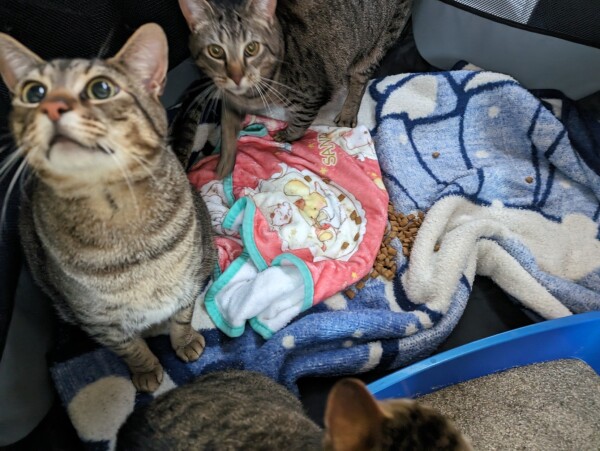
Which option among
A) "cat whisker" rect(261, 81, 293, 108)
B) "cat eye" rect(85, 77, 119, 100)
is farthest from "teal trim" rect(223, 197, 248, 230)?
"cat eye" rect(85, 77, 119, 100)

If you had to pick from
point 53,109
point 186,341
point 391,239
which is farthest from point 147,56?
point 391,239

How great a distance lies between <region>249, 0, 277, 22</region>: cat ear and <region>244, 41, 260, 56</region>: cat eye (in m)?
0.09

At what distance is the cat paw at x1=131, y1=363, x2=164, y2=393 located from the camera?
141 centimetres

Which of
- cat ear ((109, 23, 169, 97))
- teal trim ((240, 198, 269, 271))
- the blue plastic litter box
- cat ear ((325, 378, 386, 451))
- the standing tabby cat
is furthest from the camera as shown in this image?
teal trim ((240, 198, 269, 271))

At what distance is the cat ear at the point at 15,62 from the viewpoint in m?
0.92

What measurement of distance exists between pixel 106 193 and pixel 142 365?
0.61 meters

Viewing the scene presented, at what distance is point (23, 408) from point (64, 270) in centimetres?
50

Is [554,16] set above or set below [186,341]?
above

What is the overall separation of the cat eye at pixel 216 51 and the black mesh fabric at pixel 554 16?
0.99 metres

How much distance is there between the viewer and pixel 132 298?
1.12 meters

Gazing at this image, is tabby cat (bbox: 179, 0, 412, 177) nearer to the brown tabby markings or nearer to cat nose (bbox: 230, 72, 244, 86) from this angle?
cat nose (bbox: 230, 72, 244, 86)

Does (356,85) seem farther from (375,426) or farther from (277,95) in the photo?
(375,426)

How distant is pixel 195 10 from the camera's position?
4.77ft

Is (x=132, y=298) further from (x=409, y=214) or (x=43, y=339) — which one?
(x=409, y=214)
